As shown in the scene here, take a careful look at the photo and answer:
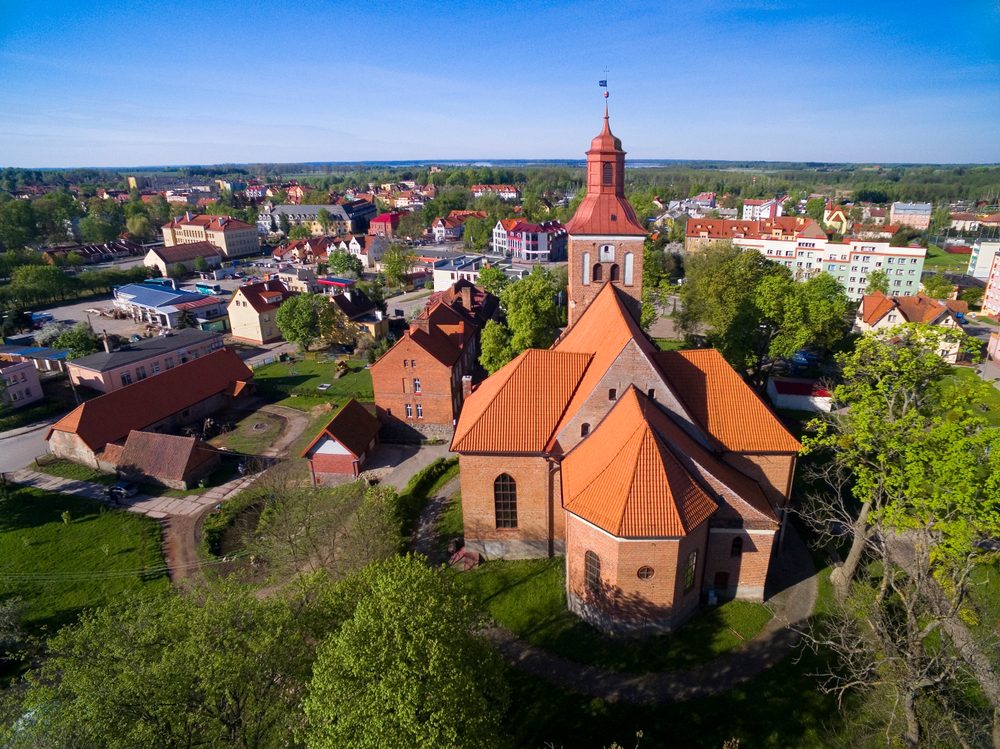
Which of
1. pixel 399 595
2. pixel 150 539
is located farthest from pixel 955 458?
pixel 150 539

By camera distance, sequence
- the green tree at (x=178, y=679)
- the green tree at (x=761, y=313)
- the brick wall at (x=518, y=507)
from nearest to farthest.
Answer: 1. the green tree at (x=178, y=679)
2. the brick wall at (x=518, y=507)
3. the green tree at (x=761, y=313)

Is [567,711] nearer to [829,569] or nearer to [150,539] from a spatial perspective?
[829,569]

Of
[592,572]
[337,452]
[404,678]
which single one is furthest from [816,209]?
[404,678]

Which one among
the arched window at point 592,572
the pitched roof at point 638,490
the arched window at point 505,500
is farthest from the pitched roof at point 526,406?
the arched window at point 592,572

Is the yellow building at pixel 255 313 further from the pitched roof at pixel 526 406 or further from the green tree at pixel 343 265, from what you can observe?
the pitched roof at pixel 526 406

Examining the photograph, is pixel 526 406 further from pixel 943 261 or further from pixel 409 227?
pixel 943 261

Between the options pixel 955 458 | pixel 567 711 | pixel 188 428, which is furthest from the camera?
pixel 188 428
